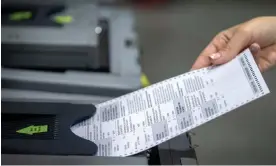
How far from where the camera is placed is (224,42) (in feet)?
3.44

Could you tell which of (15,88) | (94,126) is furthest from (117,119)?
(15,88)

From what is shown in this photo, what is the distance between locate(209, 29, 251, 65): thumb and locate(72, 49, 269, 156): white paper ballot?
16mm

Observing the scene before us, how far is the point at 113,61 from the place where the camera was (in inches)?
61.2

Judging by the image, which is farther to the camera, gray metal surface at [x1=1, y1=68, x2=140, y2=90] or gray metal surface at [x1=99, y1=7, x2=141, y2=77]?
Answer: gray metal surface at [x1=99, y1=7, x2=141, y2=77]

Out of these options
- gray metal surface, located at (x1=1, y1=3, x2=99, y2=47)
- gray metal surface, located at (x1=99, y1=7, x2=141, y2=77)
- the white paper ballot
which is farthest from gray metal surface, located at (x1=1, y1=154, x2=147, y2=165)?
gray metal surface, located at (x1=1, y1=3, x2=99, y2=47)

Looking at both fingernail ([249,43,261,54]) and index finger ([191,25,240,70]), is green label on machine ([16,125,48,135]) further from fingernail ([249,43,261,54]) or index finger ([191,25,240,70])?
fingernail ([249,43,261,54])

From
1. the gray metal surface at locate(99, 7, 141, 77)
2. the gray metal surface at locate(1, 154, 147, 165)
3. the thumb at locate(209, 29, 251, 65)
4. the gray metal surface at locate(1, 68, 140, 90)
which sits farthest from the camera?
the gray metal surface at locate(99, 7, 141, 77)

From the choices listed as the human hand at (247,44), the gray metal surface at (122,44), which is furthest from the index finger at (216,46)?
the gray metal surface at (122,44)

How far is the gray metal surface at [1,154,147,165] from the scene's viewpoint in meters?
0.82

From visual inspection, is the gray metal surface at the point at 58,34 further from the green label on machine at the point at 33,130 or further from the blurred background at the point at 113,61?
the green label on machine at the point at 33,130

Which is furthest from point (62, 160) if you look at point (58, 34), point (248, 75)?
point (58, 34)

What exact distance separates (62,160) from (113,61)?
77 centimetres

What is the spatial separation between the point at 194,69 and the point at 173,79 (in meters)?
0.06

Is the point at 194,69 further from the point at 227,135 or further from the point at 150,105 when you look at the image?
the point at 227,135
